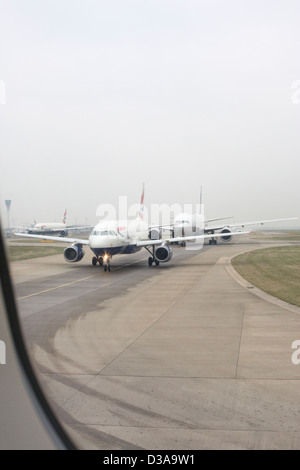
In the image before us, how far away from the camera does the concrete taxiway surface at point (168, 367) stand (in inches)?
259

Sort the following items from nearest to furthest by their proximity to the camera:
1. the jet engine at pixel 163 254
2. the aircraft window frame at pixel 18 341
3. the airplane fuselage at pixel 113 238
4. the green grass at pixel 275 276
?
the aircraft window frame at pixel 18 341, the green grass at pixel 275 276, the airplane fuselage at pixel 113 238, the jet engine at pixel 163 254

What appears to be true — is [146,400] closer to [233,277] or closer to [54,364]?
[54,364]

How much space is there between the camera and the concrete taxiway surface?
6.58 metres

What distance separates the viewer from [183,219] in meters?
57.1

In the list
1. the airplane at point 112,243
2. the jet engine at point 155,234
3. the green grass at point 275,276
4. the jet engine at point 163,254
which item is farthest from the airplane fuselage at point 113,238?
the jet engine at point 155,234

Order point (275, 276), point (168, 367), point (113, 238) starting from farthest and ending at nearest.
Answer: point (113, 238)
point (275, 276)
point (168, 367)

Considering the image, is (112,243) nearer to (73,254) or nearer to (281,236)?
(73,254)

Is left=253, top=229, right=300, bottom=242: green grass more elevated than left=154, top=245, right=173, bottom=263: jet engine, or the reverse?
left=154, top=245, right=173, bottom=263: jet engine

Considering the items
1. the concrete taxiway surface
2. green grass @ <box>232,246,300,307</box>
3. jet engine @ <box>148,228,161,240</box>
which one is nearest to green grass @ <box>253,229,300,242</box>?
jet engine @ <box>148,228,161,240</box>

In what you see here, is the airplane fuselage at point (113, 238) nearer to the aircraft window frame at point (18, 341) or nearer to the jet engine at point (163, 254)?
the jet engine at point (163, 254)

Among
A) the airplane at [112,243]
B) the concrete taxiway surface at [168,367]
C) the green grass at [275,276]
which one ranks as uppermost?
the airplane at [112,243]

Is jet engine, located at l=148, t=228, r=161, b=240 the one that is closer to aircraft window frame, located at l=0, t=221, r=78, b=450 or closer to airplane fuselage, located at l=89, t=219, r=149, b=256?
airplane fuselage, located at l=89, t=219, r=149, b=256

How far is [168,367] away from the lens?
9703mm

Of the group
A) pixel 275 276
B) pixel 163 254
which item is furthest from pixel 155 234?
pixel 275 276
